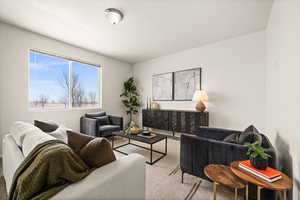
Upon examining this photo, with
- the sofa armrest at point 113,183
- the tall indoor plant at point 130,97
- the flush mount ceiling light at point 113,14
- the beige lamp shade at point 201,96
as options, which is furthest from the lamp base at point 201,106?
the flush mount ceiling light at point 113,14

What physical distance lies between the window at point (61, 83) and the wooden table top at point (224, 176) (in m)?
3.68

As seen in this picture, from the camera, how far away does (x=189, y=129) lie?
336 centimetres

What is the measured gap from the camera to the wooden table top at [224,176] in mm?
1112

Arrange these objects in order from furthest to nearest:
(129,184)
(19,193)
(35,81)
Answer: (35,81) < (129,184) < (19,193)

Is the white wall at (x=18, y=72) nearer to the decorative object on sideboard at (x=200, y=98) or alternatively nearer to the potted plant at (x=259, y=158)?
the decorative object on sideboard at (x=200, y=98)

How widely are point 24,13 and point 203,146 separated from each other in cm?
355

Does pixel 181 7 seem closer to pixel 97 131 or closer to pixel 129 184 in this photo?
pixel 129 184

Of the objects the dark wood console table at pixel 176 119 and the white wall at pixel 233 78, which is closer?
the white wall at pixel 233 78

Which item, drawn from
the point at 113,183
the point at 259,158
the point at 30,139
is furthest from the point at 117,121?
the point at 259,158

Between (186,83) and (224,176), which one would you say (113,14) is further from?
(224,176)

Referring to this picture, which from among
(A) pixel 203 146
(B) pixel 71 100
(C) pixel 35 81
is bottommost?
(A) pixel 203 146

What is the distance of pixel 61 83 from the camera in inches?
135

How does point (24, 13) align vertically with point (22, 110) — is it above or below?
above

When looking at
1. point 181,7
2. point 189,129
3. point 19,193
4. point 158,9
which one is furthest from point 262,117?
point 19,193
